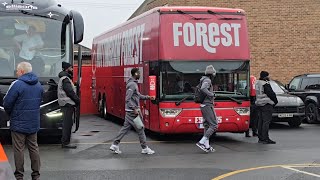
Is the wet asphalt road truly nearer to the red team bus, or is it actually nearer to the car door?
the red team bus

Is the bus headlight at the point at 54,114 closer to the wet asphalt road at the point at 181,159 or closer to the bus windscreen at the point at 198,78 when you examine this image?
the wet asphalt road at the point at 181,159

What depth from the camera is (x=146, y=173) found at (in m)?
9.07

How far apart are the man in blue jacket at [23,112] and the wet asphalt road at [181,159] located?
0.73m

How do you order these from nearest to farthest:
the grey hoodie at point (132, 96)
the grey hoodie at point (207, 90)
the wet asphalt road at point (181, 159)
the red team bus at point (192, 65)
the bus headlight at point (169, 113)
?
the wet asphalt road at point (181, 159)
the grey hoodie at point (132, 96)
the grey hoodie at point (207, 90)
the bus headlight at point (169, 113)
the red team bus at point (192, 65)

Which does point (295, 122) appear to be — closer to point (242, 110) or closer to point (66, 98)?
point (242, 110)

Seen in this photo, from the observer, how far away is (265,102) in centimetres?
1296

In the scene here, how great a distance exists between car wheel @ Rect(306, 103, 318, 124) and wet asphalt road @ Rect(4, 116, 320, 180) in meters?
4.02

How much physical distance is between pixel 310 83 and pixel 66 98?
1054 centimetres

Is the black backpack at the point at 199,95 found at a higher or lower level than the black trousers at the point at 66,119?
higher

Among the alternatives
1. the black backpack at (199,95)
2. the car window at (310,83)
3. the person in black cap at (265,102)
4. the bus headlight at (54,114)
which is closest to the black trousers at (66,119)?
the bus headlight at (54,114)

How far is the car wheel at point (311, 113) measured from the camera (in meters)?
18.6

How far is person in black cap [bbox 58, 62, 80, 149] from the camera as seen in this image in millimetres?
11734

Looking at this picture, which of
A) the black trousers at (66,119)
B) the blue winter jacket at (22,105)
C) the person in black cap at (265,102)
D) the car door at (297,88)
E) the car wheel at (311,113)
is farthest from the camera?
the car door at (297,88)

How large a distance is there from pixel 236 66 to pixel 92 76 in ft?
37.4
